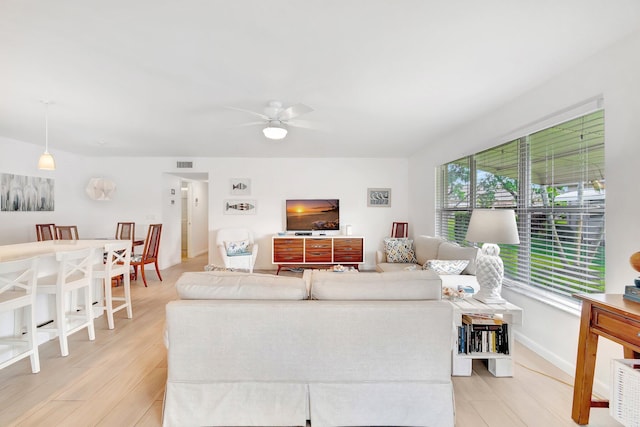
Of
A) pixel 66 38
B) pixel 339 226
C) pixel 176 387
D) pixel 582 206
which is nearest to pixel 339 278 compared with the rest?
pixel 176 387

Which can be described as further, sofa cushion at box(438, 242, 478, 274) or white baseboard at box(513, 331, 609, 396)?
sofa cushion at box(438, 242, 478, 274)

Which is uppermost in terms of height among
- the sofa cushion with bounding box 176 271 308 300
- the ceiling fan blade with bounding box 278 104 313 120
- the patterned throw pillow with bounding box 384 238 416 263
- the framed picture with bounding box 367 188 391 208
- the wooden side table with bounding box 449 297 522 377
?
the ceiling fan blade with bounding box 278 104 313 120

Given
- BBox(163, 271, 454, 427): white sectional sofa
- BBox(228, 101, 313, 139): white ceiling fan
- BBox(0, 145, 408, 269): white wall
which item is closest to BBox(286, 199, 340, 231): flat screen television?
BBox(0, 145, 408, 269): white wall

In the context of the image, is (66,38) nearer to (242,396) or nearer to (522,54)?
(242,396)

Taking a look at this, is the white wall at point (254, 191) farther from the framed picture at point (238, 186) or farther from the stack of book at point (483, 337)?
the stack of book at point (483, 337)

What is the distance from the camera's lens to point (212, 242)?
20.0 feet

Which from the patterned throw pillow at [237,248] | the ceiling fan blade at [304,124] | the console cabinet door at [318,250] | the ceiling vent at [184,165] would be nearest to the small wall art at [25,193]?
the ceiling vent at [184,165]

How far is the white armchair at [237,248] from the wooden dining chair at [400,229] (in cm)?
287

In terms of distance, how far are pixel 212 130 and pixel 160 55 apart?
6.82 ft

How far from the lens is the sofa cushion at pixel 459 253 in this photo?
3.25m

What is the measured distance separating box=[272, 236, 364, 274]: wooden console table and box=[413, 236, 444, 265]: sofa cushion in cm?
138

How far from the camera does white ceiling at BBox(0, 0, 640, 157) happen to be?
168cm

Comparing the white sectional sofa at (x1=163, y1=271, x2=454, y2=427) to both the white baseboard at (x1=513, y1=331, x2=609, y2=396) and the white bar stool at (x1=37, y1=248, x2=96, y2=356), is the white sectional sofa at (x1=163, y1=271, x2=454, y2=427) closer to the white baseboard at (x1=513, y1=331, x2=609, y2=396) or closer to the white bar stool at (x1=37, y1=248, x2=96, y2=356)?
the white baseboard at (x1=513, y1=331, x2=609, y2=396)

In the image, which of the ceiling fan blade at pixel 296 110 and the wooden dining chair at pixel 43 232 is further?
the wooden dining chair at pixel 43 232
